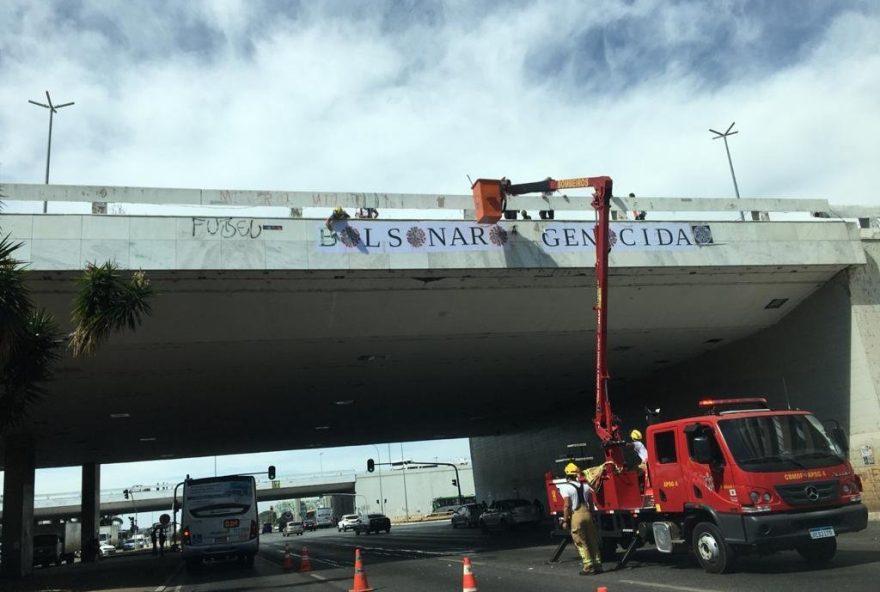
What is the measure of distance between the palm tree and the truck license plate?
11.8 m

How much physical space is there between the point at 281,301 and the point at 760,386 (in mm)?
15320

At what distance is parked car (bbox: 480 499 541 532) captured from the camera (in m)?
33.2

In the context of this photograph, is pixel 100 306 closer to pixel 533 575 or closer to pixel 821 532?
pixel 533 575

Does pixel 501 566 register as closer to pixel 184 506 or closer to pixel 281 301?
pixel 281 301

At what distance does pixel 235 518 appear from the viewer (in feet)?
79.5

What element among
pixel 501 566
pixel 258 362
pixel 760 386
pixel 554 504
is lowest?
pixel 501 566

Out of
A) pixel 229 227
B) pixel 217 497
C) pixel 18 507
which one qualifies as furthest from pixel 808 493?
pixel 18 507

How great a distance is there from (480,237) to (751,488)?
8701 millimetres

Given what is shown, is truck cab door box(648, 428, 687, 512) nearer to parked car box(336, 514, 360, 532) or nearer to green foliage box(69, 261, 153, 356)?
green foliage box(69, 261, 153, 356)

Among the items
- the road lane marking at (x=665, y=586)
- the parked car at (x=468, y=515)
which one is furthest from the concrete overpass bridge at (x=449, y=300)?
the parked car at (x=468, y=515)

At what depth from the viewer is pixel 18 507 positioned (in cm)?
3064

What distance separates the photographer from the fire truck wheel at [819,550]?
37.4 ft

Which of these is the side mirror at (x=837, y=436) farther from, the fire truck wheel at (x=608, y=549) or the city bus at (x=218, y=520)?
the city bus at (x=218, y=520)

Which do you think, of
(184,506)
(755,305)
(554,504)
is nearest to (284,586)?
(554,504)
